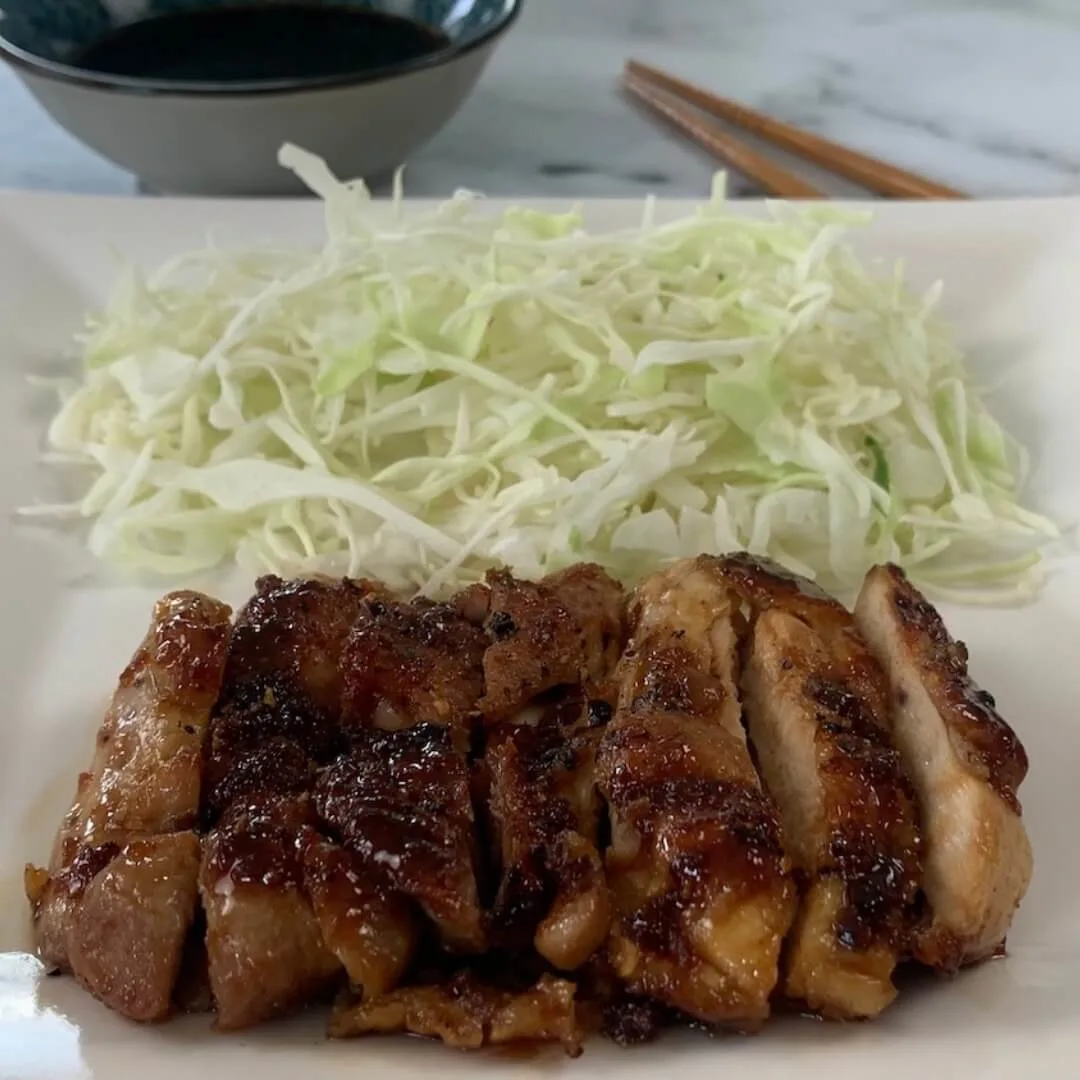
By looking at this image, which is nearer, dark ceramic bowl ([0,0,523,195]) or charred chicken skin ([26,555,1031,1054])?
charred chicken skin ([26,555,1031,1054])

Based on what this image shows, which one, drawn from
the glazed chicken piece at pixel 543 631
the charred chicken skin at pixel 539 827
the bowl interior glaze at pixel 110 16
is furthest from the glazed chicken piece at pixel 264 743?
the bowl interior glaze at pixel 110 16

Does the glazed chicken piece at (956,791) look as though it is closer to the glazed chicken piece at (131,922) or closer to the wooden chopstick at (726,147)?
the glazed chicken piece at (131,922)

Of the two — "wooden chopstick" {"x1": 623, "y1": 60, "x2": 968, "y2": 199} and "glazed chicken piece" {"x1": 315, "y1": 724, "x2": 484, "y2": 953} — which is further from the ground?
"wooden chopstick" {"x1": 623, "y1": 60, "x2": 968, "y2": 199}

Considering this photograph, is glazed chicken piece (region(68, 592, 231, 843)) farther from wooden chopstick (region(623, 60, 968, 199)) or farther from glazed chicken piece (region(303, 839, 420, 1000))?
wooden chopstick (region(623, 60, 968, 199))

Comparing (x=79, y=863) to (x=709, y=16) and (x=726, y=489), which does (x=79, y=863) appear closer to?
(x=726, y=489)

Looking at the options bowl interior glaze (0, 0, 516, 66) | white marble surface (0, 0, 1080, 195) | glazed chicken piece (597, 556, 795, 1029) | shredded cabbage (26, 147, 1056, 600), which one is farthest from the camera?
white marble surface (0, 0, 1080, 195)

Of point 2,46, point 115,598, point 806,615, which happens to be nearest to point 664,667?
point 806,615

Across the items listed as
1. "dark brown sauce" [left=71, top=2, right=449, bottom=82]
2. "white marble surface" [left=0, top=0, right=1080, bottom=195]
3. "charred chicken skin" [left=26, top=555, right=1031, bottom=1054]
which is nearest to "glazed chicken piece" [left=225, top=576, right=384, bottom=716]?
"charred chicken skin" [left=26, top=555, right=1031, bottom=1054]
